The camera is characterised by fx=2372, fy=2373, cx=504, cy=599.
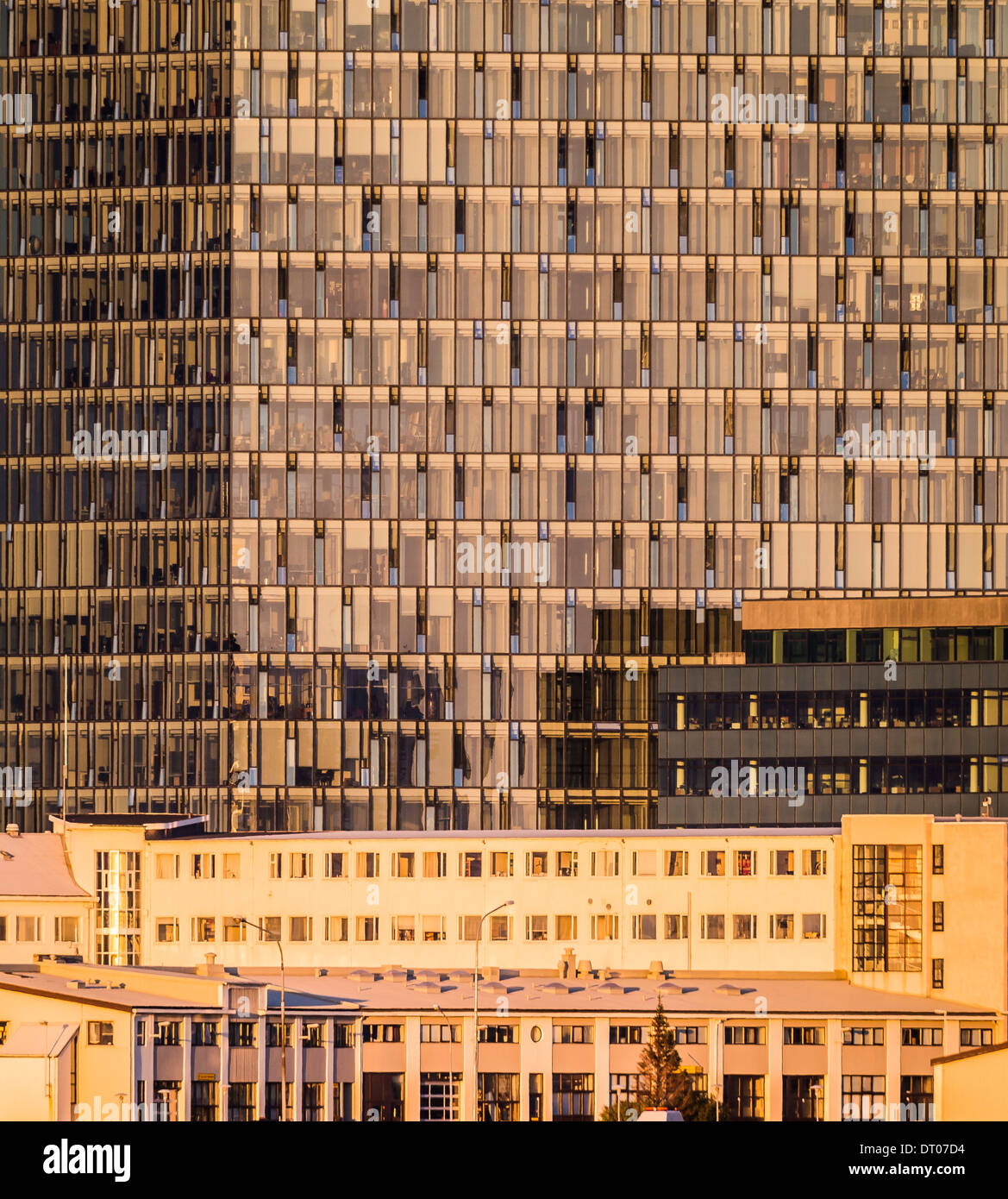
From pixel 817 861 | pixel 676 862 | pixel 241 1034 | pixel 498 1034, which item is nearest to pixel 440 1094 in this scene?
pixel 498 1034

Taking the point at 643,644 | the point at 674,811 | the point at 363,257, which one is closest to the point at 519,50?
the point at 363,257

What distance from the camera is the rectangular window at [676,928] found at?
511 ft

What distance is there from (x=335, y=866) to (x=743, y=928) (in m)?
27.3

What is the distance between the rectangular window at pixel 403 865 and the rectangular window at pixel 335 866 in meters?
3.37

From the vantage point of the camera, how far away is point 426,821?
186 meters

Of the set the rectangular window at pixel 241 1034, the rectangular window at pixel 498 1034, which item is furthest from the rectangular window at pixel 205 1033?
the rectangular window at pixel 498 1034

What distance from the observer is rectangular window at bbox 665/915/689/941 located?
156 m

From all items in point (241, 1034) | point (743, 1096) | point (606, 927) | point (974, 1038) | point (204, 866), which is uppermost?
point (204, 866)

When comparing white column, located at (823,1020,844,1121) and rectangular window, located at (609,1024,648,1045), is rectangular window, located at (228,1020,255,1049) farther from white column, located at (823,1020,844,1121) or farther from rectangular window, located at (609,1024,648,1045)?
white column, located at (823,1020,844,1121)

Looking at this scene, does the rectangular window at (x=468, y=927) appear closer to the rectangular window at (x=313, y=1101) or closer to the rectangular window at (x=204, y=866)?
the rectangular window at (x=204, y=866)

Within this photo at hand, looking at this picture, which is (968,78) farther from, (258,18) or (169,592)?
(169,592)

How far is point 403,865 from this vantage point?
15775 cm

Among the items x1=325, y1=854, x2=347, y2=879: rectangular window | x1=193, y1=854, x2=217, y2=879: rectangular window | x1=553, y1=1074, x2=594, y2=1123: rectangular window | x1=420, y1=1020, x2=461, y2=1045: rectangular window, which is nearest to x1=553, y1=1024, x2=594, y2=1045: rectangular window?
x1=553, y1=1074, x2=594, y2=1123: rectangular window

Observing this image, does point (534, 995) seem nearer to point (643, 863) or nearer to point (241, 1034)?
point (643, 863)
